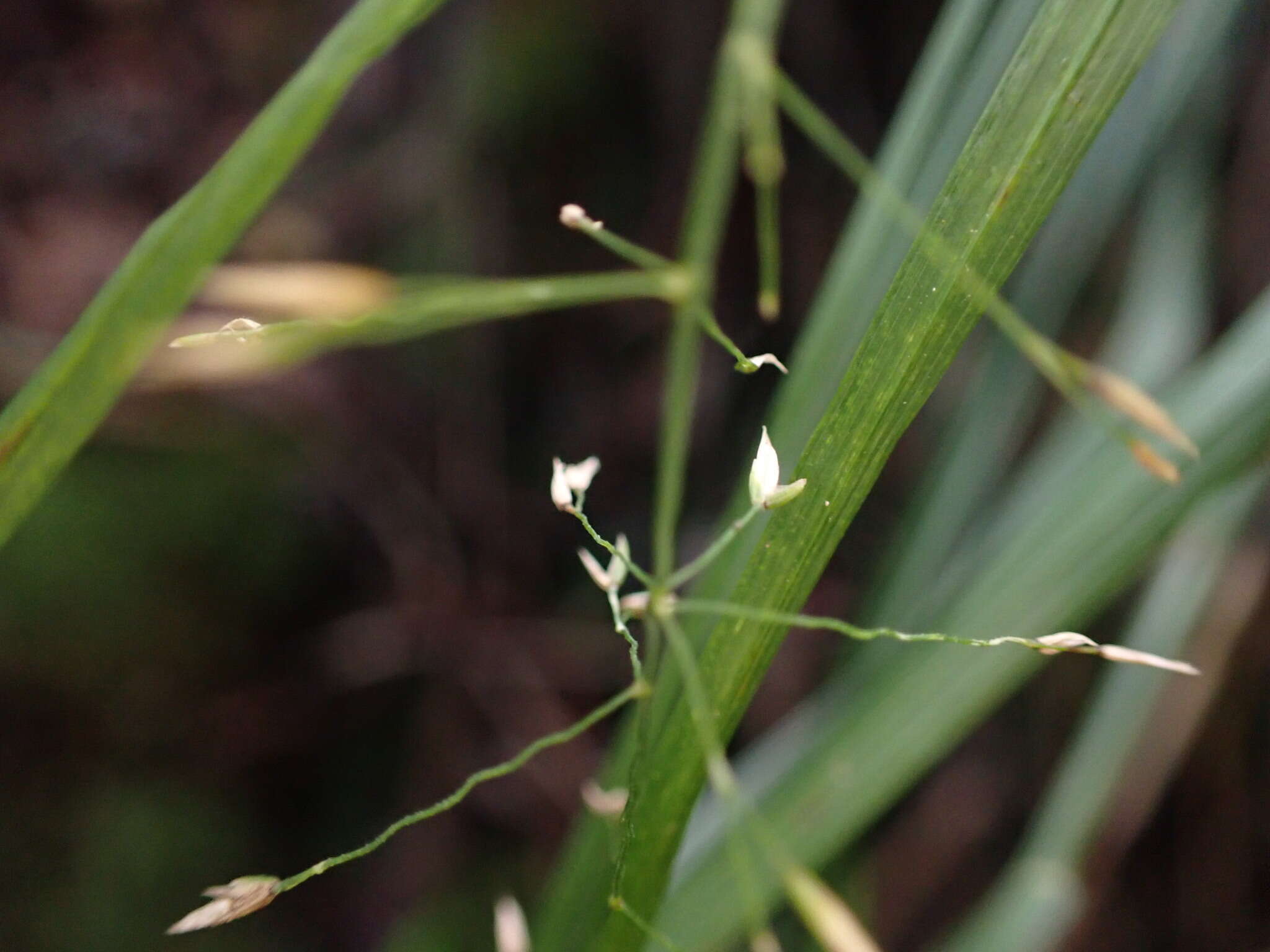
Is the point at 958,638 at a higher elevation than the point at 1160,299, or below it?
below

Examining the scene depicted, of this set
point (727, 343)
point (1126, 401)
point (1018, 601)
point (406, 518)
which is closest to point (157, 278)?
point (727, 343)

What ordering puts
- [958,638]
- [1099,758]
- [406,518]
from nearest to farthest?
1. [958,638]
2. [1099,758]
3. [406,518]

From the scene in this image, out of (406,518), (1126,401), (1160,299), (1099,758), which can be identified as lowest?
(1099,758)

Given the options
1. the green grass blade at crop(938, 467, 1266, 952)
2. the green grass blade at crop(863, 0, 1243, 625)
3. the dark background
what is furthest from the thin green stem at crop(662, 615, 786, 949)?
the dark background

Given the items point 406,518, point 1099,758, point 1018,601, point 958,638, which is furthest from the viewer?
point 406,518

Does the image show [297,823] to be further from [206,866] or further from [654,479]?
[654,479]

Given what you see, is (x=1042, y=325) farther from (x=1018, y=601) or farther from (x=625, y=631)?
(x=625, y=631)

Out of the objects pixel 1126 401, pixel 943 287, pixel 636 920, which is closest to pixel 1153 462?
pixel 1126 401

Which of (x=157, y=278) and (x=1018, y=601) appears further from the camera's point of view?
(x=1018, y=601)
